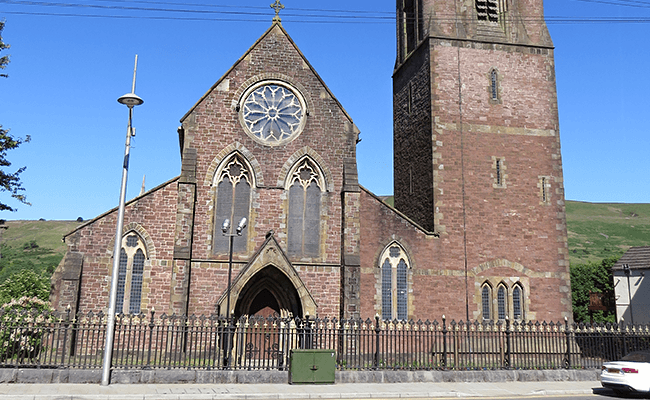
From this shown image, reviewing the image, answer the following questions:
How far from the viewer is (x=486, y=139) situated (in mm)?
27281

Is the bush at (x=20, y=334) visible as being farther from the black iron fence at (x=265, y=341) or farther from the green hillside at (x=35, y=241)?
the green hillside at (x=35, y=241)

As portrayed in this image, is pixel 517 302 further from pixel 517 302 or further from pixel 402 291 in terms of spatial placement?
pixel 402 291

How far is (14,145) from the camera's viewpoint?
69.3 feet

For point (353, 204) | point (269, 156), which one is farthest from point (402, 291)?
point (269, 156)

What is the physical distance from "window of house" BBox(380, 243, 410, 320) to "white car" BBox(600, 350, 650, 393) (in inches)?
378

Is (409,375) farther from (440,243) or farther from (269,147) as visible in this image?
(269,147)

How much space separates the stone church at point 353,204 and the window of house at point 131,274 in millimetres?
58

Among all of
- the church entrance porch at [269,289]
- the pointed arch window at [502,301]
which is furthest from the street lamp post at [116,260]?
the pointed arch window at [502,301]

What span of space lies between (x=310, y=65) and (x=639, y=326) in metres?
17.0

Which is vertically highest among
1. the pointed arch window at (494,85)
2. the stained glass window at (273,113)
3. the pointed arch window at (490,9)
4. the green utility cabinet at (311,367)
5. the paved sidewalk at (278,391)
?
the pointed arch window at (490,9)

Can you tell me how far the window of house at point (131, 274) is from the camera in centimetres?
2238

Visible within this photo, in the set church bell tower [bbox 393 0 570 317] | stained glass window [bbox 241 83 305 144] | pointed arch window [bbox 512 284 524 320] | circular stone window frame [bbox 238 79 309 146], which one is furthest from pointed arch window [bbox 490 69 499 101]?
stained glass window [bbox 241 83 305 144]

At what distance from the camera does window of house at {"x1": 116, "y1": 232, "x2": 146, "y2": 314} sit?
2238 centimetres

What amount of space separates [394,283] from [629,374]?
35.2 ft
